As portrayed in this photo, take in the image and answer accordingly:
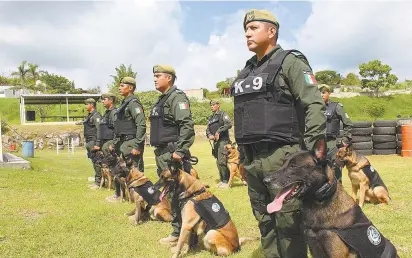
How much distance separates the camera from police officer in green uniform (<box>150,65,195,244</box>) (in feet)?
16.9

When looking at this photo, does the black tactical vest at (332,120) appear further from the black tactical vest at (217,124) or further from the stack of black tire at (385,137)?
the stack of black tire at (385,137)

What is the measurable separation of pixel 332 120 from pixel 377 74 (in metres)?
48.5

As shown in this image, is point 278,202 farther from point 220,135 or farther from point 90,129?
point 90,129

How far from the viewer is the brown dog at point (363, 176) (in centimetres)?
676

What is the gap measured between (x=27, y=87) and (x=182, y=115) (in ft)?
205

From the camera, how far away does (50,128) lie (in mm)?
31109

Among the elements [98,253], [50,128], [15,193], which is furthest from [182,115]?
[50,128]

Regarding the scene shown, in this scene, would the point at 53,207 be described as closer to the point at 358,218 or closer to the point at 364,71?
the point at 358,218

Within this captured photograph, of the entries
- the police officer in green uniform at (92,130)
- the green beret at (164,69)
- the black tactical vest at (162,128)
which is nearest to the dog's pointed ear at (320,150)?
the black tactical vest at (162,128)

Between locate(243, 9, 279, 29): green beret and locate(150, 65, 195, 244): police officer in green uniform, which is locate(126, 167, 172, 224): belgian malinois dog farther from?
locate(243, 9, 279, 29): green beret

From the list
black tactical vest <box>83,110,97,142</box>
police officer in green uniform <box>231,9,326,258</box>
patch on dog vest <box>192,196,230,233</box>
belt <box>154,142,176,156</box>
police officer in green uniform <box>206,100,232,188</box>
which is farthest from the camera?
black tactical vest <box>83,110,97,142</box>

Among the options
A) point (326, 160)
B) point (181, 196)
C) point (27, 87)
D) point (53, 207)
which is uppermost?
point (27, 87)

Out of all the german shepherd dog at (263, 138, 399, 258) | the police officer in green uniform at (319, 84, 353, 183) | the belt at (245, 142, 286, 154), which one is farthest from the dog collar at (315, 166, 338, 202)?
the police officer in green uniform at (319, 84, 353, 183)

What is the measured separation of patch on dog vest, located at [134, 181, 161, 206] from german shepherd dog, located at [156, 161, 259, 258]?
143 cm
